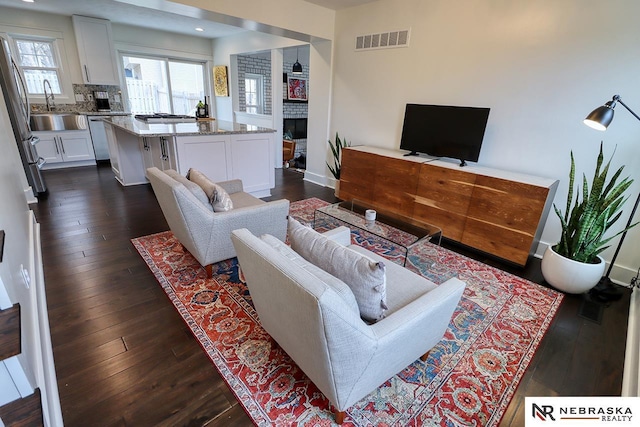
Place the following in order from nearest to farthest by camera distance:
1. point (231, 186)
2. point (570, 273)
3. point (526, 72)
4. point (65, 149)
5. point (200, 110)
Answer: point (570, 273)
point (526, 72)
point (231, 186)
point (65, 149)
point (200, 110)

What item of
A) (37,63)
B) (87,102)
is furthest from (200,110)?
(37,63)

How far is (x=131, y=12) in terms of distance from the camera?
4.96 m

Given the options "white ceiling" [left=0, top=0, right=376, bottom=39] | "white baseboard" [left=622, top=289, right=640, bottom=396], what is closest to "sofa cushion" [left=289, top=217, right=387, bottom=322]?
"white baseboard" [left=622, top=289, right=640, bottom=396]

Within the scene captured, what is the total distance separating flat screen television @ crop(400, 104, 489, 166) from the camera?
3178mm

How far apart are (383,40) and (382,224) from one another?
2500 mm

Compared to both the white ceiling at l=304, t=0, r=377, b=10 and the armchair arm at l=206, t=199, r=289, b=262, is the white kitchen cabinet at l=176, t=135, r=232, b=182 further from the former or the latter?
the white ceiling at l=304, t=0, r=377, b=10

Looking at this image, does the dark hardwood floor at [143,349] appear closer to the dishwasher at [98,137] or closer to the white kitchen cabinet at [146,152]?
the white kitchen cabinet at [146,152]

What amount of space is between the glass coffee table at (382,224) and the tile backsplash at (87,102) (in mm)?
5567

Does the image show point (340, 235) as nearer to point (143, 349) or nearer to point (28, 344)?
point (143, 349)

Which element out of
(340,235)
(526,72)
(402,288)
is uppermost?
(526,72)

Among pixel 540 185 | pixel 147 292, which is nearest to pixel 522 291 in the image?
pixel 540 185

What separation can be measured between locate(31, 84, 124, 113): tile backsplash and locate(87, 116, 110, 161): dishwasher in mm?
405

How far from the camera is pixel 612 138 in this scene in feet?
8.39

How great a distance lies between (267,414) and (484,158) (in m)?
3.18
